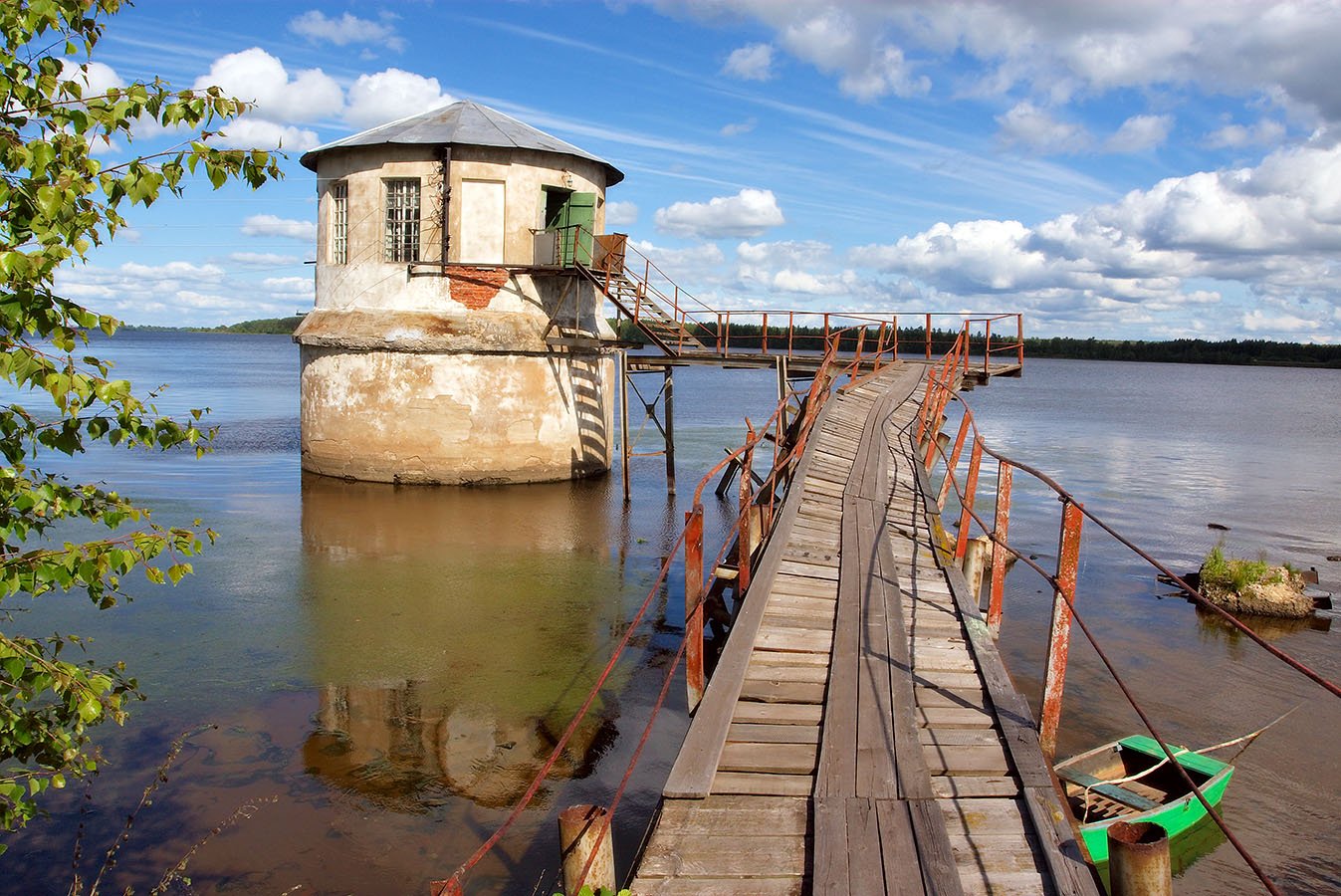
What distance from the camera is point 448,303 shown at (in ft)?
62.4

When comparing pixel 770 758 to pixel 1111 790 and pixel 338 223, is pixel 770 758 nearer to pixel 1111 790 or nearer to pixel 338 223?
pixel 1111 790

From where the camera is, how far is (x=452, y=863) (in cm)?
679

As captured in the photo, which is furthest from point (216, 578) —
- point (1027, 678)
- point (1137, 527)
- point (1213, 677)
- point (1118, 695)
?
point (1137, 527)

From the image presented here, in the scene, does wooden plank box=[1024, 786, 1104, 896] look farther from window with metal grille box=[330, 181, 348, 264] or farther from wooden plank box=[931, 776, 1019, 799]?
window with metal grille box=[330, 181, 348, 264]

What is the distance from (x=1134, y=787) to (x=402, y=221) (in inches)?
623

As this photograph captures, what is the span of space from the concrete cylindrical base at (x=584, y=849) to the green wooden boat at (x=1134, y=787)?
12.3 ft

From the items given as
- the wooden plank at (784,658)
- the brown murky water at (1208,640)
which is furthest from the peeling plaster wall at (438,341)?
the wooden plank at (784,658)

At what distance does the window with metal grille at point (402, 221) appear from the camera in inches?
755

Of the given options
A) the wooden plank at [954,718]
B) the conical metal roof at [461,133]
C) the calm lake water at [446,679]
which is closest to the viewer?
the wooden plank at [954,718]

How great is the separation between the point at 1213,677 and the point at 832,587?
252 inches

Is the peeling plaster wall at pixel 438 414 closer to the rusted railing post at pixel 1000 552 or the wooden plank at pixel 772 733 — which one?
the rusted railing post at pixel 1000 552

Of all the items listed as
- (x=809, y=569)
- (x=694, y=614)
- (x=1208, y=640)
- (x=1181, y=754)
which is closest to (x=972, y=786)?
(x=694, y=614)

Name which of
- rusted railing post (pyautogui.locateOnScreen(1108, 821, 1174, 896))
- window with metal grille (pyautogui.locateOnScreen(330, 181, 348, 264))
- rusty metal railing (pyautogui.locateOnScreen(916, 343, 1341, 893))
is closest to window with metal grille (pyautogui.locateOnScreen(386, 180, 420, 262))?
window with metal grille (pyautogui.locateOnScreen(330, 181, 348, 264))

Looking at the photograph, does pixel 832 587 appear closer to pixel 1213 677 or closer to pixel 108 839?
pixel 108 839
